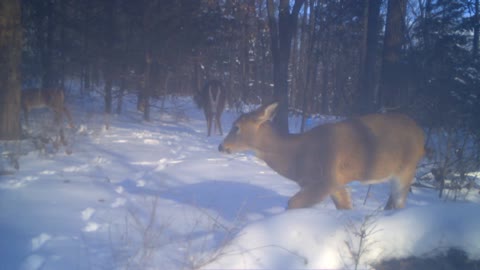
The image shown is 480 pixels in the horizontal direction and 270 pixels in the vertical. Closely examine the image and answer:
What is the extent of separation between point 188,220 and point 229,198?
125cm

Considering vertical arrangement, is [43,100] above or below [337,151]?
above

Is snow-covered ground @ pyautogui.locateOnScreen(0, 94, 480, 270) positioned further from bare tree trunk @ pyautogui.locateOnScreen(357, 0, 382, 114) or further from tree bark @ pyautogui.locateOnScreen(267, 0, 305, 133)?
tree bark @ pyautogui.locateOnScreen(267, 0, 305, 133)

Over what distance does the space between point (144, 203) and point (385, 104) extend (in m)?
6.32

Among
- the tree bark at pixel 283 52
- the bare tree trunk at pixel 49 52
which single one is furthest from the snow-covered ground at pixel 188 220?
the bare tree trunk at pixel 49 52

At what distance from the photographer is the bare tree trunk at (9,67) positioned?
8310mm

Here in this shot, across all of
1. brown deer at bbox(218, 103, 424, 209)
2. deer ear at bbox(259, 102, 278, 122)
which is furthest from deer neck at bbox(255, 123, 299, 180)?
deer ear at bbox(259, 102, 278, 122)

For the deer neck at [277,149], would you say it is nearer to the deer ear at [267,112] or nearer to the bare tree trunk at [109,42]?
the deer ear at [267,112]

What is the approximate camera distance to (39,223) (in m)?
3.86

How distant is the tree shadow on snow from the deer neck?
1.97 ft

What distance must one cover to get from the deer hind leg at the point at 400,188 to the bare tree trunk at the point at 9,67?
7689mm

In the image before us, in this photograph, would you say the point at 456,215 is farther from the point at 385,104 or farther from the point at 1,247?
the point at 385,104

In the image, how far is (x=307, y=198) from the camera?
4227mm

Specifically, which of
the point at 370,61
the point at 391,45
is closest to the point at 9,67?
the point at 370,61

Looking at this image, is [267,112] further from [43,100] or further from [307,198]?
[43,100]
